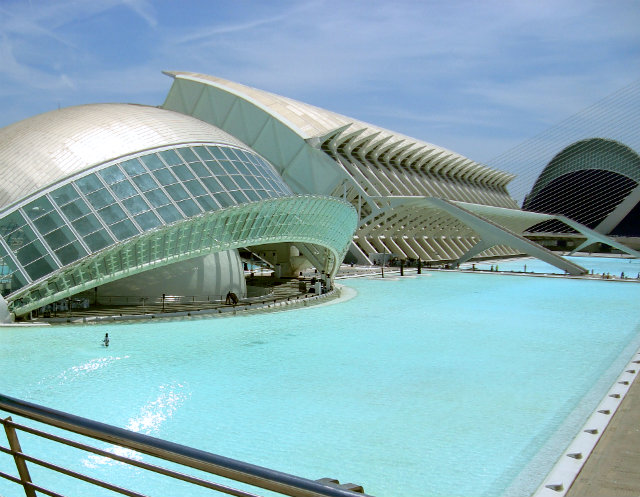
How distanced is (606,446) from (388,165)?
4916cm

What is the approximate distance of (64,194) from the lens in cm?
1888

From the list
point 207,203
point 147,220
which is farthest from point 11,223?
point 207,203

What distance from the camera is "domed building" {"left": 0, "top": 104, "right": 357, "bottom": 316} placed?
17.9 meters

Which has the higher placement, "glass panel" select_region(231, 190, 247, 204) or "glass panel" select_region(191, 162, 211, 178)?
"glass panel" select_region(191, 162, 211, 178)

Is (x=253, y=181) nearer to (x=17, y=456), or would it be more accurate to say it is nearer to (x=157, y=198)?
(x=157, y=198)

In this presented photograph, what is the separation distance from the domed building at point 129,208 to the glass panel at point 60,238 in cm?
3

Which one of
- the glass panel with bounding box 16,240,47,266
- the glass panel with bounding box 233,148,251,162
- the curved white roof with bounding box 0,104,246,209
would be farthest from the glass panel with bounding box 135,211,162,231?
the glass panel with bounding box 233,148,251,162

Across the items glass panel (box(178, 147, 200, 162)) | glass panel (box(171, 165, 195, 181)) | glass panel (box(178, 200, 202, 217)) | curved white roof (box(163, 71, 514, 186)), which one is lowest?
glass panel (box(178, 200, 202, 217))

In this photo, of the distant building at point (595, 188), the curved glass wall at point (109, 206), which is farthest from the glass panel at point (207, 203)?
the distant building at point (595, 188)

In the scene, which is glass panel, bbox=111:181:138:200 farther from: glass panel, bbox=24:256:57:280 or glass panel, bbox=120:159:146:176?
glass panel, bbox=24:256:57:280

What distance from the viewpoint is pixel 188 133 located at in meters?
23.4

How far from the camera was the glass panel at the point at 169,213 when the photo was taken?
19406mm

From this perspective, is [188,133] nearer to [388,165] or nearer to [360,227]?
[360,227]

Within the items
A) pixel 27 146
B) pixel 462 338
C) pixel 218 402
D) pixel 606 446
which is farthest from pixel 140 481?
pixel 27 146
